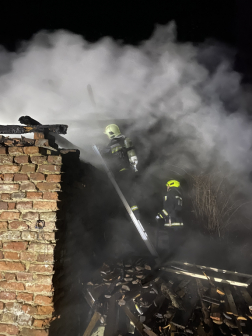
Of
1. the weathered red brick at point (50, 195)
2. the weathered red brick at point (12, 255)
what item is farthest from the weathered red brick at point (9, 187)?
the weathered red brick at point (12, 255)

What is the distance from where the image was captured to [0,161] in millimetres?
Result: 2170

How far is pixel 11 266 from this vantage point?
197 centimetres

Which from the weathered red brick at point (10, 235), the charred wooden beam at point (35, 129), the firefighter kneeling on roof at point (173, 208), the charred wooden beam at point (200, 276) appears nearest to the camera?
the weathered red brick at point (10, 235)

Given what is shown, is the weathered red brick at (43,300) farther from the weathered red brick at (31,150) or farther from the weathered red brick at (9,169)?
the weathered red brick at (31,150)

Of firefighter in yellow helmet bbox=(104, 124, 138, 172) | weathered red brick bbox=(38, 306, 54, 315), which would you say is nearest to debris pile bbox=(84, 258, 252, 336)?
weathered red brick bbox=(38, 306, 54, 315)

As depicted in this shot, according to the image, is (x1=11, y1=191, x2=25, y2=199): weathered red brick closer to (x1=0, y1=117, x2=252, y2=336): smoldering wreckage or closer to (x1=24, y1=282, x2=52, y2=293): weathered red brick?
(x1=0, y1=117, x2=252, y2=336): smoldering wreckage

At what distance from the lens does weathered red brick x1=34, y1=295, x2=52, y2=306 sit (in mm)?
1915

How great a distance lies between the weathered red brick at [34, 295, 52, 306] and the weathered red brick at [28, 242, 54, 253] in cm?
49

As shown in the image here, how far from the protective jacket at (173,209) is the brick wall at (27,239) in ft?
13.2

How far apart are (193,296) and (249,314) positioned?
0.85 meters

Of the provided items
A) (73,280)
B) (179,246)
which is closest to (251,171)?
(179,246)

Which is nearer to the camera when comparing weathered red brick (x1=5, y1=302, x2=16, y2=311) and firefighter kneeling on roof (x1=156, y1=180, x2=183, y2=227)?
weathered red brick (x1=5, y1=302, x2=16, y2=311)

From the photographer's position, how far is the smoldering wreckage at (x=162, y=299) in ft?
8.51

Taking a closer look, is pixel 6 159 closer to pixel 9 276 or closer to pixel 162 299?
pixel 9 276
